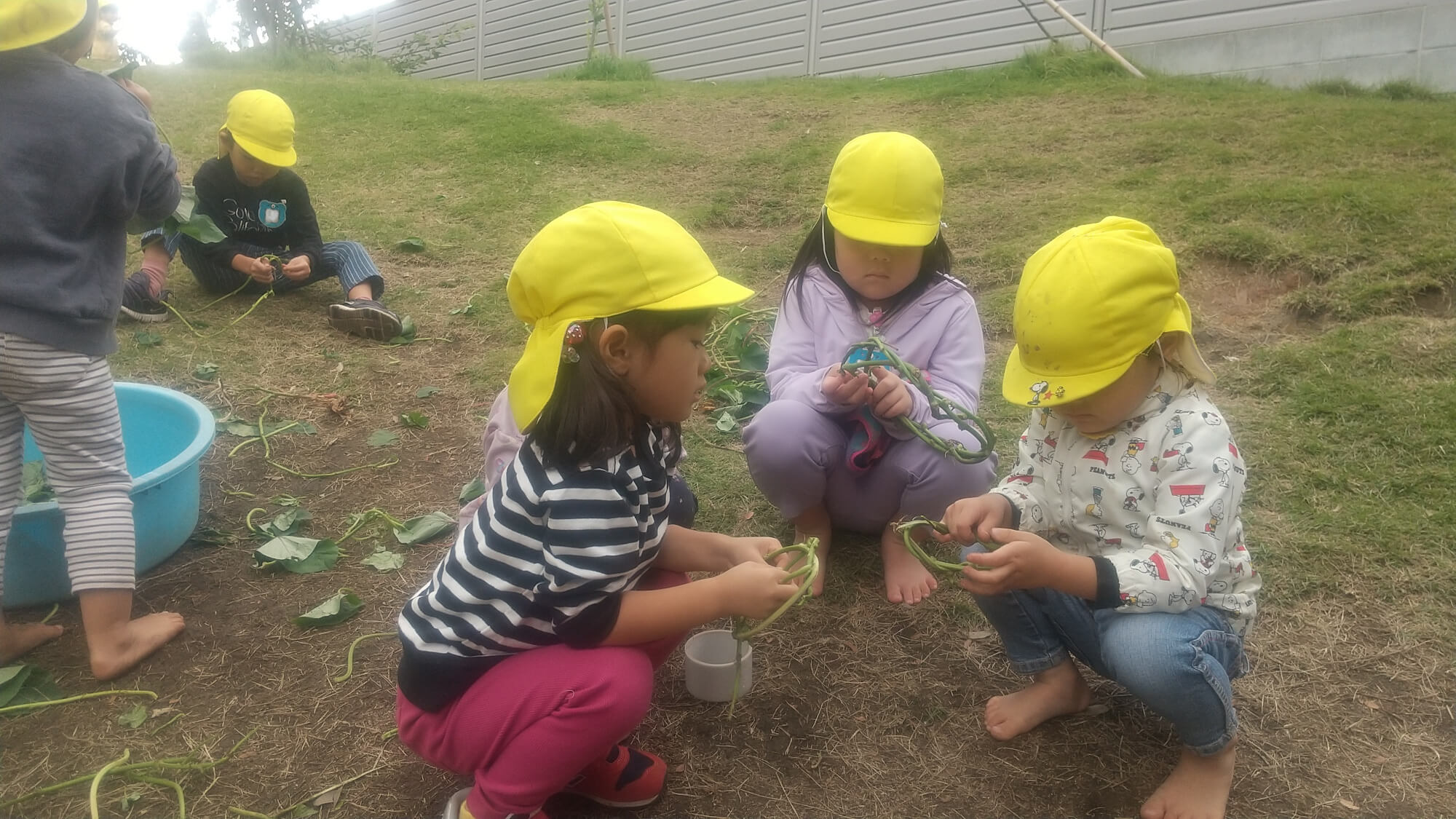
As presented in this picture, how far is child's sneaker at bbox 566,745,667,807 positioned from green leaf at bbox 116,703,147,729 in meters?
1.05

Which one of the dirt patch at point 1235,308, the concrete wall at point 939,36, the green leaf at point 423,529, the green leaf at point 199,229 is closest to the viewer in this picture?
the green leaf at point 423,529

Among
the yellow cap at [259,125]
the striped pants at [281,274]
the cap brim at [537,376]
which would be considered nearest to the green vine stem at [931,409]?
the cap brim at [537,376]

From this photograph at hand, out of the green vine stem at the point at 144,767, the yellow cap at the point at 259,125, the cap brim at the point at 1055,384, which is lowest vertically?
the green vine stem at the point at 144,767

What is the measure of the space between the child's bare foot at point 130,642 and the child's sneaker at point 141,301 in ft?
8.66

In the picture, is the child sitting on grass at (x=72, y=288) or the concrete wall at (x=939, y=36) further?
the concrete wall at (x=939, y=36)

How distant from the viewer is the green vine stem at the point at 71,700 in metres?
2.22

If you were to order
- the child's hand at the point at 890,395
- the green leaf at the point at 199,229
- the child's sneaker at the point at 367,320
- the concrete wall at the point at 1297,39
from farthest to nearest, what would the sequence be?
the concrete wall at the point at 1297,39 → the child's sneaker at the point at 367,320 → the green leaf at the point at 199,229 → the child's hand at the point at 890,395

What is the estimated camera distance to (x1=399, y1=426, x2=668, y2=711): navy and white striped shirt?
62.5 inches

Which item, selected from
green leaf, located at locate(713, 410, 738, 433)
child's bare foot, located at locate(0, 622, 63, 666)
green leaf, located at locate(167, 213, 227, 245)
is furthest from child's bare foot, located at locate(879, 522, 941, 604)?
green leaf, located at locate(167, 213, 227, 245)

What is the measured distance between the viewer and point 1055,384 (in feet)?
5.99

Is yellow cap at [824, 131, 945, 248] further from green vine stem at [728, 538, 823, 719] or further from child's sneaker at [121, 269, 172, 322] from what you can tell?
child's sneaker at [121, 269, 172, 322]

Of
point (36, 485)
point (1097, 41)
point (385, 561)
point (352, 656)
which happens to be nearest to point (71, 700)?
point (352, 656)

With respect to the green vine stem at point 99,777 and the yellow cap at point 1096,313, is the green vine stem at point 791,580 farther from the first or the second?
the green vine stem at point 99,777

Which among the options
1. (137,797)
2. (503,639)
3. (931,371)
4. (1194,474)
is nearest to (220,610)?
(137,797)
